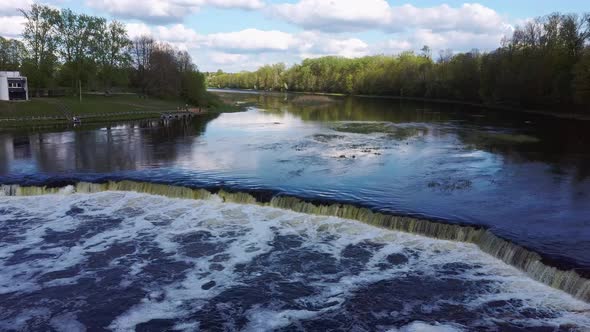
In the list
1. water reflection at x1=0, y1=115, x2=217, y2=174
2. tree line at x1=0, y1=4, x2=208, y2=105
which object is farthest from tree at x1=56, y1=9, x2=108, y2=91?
water reflection at x1=0, y1=115, x2=217, y2=174

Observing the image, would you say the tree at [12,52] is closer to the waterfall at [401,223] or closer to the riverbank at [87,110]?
the riverbank at [87,110]

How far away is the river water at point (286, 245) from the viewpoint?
1420 centimetres

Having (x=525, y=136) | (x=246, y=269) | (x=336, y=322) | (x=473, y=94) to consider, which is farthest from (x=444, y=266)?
(x=473, y=94)

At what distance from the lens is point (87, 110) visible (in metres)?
69.6

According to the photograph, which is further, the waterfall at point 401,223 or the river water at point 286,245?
the waterfall at point 401,223

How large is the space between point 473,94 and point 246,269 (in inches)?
4286

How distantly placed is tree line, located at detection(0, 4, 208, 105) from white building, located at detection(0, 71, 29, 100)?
1001 cm

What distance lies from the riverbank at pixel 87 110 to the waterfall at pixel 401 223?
36138 mm

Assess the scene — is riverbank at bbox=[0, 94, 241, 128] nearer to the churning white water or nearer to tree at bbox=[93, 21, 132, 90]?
tree at bbox=[93, 21, 132, 90]

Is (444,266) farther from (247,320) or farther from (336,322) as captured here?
(247,320)

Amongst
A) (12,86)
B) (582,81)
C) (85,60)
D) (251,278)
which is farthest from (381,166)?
(85,60)

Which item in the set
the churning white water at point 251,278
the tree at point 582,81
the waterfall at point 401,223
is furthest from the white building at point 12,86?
the tree at point 582,81

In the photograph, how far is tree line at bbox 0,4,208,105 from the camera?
7781 cm

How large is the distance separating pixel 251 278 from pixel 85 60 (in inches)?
3120
